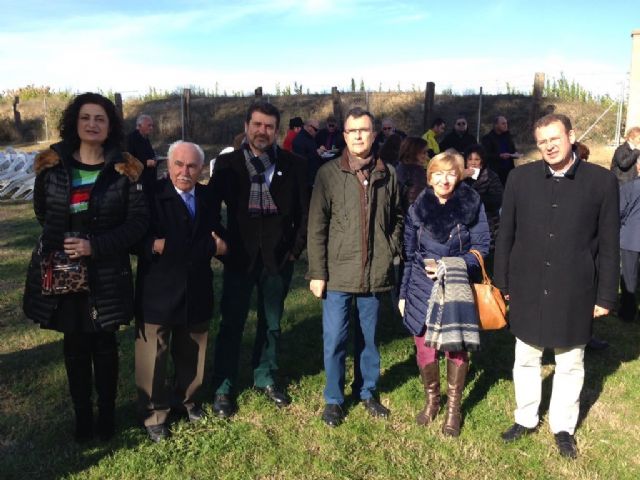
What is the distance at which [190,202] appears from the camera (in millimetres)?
3453

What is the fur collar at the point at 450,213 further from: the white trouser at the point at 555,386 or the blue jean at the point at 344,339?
the white trouser at the point at 555,386

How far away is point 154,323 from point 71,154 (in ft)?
3.50

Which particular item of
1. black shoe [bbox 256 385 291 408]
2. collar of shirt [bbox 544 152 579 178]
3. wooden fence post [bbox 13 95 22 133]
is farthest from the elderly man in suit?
wooden fence post [bbox 13 95 22 133]

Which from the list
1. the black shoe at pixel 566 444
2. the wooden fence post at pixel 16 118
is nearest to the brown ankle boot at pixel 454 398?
the black shoe at pixel 566 444

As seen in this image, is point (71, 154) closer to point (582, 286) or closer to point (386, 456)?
point (386, 456)

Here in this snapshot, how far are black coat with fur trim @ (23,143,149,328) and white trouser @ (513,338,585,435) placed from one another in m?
2.43

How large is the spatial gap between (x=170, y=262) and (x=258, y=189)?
2.46 ft

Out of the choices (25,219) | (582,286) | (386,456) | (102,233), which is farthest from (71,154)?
(25,219)

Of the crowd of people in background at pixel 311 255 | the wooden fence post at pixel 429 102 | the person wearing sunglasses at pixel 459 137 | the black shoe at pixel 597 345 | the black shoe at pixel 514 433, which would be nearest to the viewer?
the crowd of people in background at pixel 311 255

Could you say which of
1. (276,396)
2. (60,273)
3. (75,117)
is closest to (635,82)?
(276,396)

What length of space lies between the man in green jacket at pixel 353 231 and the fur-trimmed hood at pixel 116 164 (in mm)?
1076

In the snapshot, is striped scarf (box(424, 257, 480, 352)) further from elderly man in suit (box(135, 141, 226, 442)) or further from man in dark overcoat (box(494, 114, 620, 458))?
elderly man in suit (box(135, 141, 226, 442))

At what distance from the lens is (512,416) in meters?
3.98

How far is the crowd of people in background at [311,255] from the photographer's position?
319 cm
